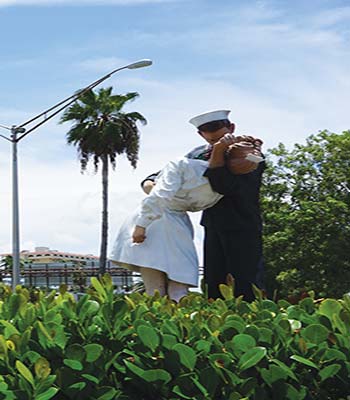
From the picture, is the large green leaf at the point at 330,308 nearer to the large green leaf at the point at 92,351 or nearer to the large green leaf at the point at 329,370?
the large green leaf at the point at 329,370

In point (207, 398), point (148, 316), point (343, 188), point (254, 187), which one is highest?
point (343, 188)

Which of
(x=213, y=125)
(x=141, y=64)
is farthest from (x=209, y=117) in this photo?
(x=141, y=64)

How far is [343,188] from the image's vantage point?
126ft

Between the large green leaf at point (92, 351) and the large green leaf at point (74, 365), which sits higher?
the large green leaf at point (92, 351)

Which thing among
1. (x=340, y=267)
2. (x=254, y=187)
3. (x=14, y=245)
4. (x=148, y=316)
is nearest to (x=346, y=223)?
(x=340, y=267)

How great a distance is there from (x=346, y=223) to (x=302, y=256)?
2298 mm

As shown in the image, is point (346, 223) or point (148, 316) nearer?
point (148, 316)

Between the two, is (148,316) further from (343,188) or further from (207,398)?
(343,188)

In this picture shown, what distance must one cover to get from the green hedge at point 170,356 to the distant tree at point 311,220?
102ft

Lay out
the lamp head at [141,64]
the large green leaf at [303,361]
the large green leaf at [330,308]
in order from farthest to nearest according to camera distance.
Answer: the lamp head at [141,64]
the large green leaf at [330,308]
the large green leaf at [303,361]

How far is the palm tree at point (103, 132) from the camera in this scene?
41.6m

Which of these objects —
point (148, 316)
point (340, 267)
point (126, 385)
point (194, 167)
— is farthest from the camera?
point (340, 267)

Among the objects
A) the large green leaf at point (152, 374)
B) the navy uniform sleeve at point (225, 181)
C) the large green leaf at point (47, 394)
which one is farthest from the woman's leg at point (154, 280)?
the large green leaf at point (47, 394)

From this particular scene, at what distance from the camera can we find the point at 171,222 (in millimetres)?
5762
